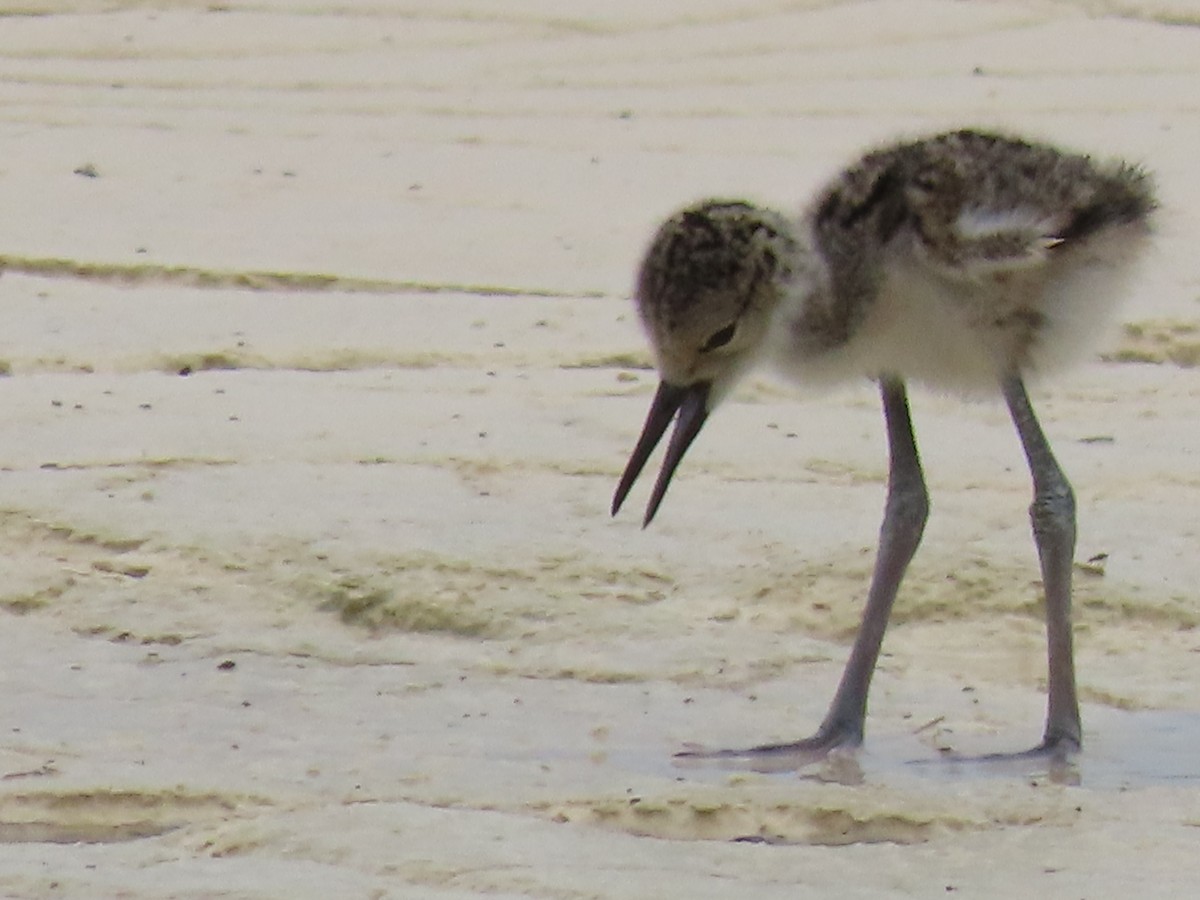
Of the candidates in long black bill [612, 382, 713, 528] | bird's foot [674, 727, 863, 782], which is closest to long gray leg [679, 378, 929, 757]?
bird's foot [674, 727, 863, 782]

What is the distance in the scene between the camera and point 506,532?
16.1 feet

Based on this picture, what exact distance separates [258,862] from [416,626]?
1220 millimetres

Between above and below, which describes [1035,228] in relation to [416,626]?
above

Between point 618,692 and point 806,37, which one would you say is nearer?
point 618,692

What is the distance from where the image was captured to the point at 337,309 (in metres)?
6.23

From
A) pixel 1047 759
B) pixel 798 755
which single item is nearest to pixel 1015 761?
pixel 1047 759

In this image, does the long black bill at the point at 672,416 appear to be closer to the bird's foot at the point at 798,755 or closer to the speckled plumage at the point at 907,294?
the speckled plumage at the point at 907,294

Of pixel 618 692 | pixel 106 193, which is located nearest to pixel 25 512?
pixel 618 692

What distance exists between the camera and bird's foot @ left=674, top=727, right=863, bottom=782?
3.99m

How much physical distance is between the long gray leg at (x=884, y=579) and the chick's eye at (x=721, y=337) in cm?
36

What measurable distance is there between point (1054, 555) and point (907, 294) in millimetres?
495

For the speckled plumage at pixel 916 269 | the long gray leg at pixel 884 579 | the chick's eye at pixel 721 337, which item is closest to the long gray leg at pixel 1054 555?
the speckled plumage at pixel 916 269

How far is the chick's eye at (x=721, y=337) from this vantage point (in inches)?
168

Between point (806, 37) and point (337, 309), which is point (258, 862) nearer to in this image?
point (337, 309)
